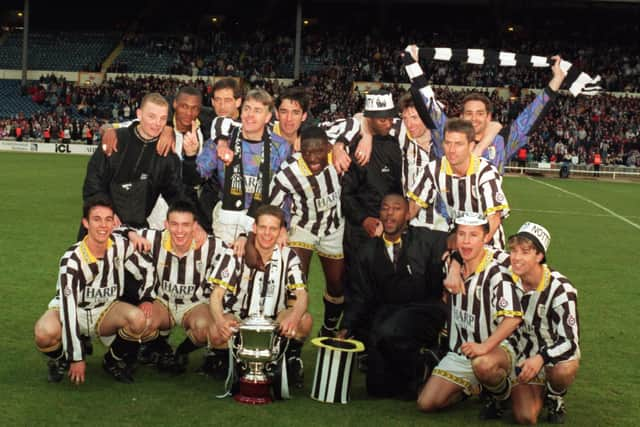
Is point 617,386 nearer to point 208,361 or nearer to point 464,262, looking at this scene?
point 464,262

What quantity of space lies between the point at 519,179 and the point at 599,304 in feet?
74.6

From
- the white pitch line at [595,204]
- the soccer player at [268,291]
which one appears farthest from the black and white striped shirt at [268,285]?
the white pitch line at [595,204]

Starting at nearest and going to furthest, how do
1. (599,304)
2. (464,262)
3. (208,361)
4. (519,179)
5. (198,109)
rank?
(464,262) < (208,361) < (198,109) < (599,304) < (519,179)

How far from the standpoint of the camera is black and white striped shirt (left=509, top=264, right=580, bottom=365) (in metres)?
6.01

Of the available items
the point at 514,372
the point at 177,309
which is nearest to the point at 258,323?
the point at 177,309

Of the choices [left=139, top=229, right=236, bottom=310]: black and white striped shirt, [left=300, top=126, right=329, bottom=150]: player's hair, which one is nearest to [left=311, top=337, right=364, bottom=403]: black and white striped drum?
[left=139, top=229, right=236, bottom=310]: black and white striped shirt

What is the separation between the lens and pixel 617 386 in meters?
7.00

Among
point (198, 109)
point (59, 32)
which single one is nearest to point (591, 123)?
point (59, 32)

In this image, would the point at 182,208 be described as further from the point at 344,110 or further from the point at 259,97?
the point at 344,110

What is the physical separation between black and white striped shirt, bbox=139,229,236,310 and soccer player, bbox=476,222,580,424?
2.04m

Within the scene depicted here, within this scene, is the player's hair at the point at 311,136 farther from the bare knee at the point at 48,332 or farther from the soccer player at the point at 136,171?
the bare knee at the point at 48,332

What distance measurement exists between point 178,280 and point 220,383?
2.58ft

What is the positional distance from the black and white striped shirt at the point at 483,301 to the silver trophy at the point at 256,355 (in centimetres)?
118

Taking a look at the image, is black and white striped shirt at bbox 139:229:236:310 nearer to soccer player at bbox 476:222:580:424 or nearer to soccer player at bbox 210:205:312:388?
soccer player at bbox 210:205:312:388
